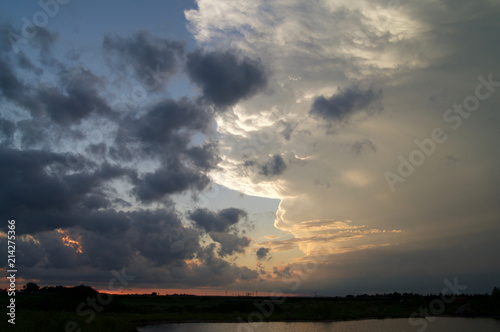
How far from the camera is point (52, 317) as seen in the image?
46719 mm

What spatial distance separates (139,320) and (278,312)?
4095 cm

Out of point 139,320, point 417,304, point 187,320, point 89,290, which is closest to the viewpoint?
point 139,320

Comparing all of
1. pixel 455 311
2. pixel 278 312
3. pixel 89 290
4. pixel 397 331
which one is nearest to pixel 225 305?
pixel 278 312

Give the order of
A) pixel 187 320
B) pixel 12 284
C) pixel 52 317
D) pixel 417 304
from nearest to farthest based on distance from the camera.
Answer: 1. pixel 12 284
2. pixel 52 317
3. pixel 187 320
4. pixel 417 304

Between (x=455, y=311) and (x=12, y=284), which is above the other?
(x=12, y=284)

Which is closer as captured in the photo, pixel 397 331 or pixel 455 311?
pixel 397 331

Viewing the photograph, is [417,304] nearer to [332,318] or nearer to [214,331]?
[332,318]

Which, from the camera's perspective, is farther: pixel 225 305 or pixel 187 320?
pixel 225 305

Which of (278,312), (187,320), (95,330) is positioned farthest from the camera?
(278,312)

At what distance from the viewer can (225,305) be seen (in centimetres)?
11088

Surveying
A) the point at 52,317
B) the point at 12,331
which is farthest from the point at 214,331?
the point at 12,331

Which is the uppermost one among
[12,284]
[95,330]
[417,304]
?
[12,284]

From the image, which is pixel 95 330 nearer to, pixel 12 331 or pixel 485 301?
pixel 12 331

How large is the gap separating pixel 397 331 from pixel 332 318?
31144 mm
